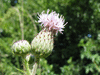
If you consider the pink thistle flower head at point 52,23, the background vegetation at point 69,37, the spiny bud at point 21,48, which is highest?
the background vegetation at point 69,37

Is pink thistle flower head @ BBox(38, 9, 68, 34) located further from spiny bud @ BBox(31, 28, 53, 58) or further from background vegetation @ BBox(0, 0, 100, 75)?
background vegetation @ BBox(0, 0, 100, 75)

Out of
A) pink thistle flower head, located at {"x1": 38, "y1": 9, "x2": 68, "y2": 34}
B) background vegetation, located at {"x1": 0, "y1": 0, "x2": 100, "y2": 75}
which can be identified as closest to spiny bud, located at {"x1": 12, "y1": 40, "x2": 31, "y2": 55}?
pink thistle flower head, located at {"x1": 38, "y1": 9, "x2": 68, "y2": 34}

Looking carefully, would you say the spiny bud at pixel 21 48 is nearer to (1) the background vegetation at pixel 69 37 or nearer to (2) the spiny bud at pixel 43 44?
(2) the spiny bud at pixel 43 44

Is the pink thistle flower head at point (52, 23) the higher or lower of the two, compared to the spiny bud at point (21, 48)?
higher

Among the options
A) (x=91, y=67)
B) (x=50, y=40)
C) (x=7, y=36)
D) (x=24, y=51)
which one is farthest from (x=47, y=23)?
(x=7, y=36)

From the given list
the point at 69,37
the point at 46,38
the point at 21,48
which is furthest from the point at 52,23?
the point at 69,37

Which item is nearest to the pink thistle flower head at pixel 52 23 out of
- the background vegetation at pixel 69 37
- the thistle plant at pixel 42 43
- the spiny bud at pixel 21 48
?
the thistle plant at pixel 42 43

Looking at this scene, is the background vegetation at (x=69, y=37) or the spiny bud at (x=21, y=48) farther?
the background vegetation at (x=69, y=37)
